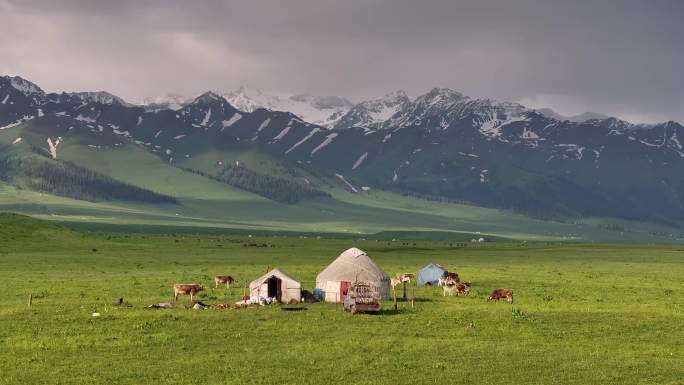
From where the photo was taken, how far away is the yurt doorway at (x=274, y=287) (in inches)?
2143

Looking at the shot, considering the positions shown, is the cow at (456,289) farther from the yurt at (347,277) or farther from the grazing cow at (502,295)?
the yurt at (347,277)

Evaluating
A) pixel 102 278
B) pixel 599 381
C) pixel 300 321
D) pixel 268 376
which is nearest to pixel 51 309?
pixel 300 321

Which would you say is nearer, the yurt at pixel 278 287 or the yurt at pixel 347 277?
the yurt at pixel 278 287

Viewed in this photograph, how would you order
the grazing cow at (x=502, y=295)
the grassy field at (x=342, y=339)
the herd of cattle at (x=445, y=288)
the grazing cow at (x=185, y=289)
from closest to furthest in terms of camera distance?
the grassy field at (x=342, y=339), the grazing cow at (x=185, y=289), the herd of cattle at (x=445, y=288), the grazing cow at (x=502, y=295)

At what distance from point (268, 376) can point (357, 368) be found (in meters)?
3.86

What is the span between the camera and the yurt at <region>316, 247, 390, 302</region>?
56062 millimetres

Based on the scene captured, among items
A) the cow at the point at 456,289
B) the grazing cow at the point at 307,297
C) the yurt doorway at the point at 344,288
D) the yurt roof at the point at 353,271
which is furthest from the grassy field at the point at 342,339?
the yurt roof at the point at 353,271

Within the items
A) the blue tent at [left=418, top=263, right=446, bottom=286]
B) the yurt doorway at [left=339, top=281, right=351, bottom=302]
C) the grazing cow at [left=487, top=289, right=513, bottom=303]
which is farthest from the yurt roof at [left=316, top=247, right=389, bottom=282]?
the blue tent at [left=418, top=263, right=446, bottom=286]

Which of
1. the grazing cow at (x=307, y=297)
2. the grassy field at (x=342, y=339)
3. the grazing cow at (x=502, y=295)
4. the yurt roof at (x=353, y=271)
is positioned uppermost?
the yurt roof at (x=353, y=271)

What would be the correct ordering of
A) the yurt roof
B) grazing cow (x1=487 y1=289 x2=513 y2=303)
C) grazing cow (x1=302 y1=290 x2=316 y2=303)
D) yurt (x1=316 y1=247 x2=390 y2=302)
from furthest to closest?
grazing cow (x1=487 y1=289 x2=513 y2=303), the yurt roof, yurt (x1=316 y1=247 x2=390 y2=302), grazing cow (x1=302 y1=290 x2=316 y2=303)

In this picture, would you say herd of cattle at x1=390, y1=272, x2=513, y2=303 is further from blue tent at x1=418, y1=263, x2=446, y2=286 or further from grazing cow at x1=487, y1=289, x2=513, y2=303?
blue tent at x1=418, y1=263, x2=446, y2=286

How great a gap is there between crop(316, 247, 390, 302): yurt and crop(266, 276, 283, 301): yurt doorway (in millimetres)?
3729

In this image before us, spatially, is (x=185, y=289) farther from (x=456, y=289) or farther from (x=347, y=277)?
(x=456, y=289)

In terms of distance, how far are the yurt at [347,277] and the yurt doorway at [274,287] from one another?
373cm
